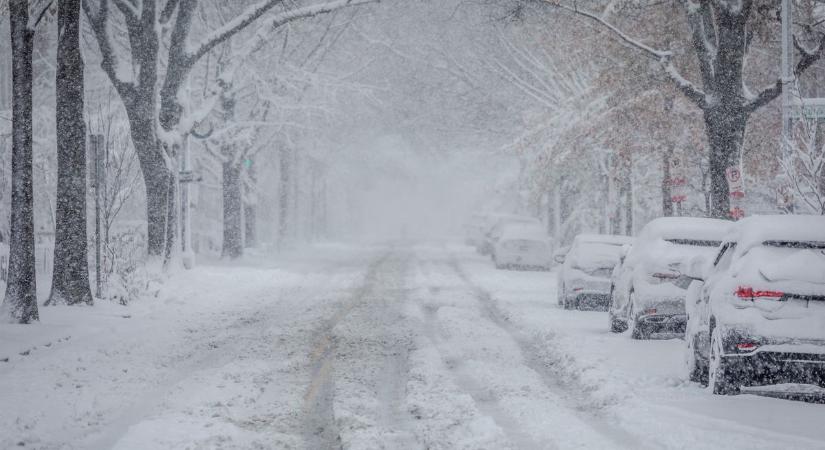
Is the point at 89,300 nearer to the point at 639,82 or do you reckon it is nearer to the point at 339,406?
the point at 339,406

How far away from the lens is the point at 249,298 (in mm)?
20453

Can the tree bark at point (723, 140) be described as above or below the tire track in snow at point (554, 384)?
above

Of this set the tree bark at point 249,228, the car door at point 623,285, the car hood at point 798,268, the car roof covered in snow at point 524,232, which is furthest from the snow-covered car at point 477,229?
the car hood at point 798,268

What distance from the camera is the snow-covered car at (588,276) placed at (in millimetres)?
18969

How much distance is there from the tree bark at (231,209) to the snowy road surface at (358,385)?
16.9 m

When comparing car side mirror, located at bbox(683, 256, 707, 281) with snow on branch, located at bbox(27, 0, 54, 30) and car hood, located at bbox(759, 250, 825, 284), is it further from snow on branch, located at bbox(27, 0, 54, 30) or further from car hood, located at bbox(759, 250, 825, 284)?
Result: snow on branch, located at bbox(27, 0, 54, 30)

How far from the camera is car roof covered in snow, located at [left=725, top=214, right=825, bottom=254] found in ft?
29.9

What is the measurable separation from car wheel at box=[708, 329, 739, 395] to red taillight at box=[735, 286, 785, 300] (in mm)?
460

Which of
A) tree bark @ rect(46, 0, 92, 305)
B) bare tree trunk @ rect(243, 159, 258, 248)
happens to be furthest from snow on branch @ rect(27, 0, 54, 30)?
bare tree trunk @ rect(243, 159, 258, 248)

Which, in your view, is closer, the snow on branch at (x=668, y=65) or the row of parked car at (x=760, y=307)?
the row of parked car at (x=760, y=307)

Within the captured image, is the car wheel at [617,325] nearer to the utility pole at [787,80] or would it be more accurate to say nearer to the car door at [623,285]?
the car door at [623,285]

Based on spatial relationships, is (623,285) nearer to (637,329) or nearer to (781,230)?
(637,329)

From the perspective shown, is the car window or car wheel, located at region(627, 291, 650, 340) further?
car wheel, located at region(627, 291, 650, 340)

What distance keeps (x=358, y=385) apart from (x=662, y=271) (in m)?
5.88
